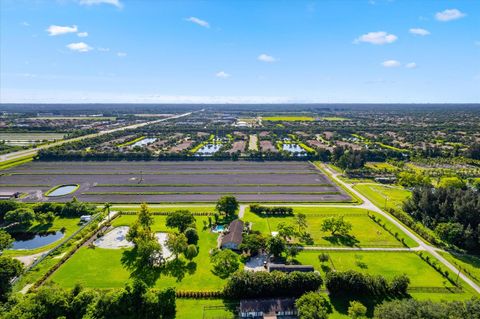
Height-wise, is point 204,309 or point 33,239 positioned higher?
point 33,239

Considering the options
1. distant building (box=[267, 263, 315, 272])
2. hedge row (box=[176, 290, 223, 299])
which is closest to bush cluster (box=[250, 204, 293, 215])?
distant building (box=[267, 263, 315, 272])

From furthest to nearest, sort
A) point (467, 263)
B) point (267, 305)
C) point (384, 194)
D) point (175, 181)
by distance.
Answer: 1. point (175, 181)
2. point (384, 194)
3. point (467, 263)
4. point (267, 305)

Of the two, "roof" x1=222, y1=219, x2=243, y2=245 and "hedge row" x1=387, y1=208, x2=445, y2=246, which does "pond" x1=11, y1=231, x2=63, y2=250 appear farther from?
"hedge row" x1=387, y1=208, x2=445, y2=246

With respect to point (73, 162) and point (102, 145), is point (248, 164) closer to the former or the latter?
point (73, 162)

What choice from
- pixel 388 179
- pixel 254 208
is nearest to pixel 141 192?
pixel 254 208

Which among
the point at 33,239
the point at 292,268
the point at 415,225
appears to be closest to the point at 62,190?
the point at 33,239

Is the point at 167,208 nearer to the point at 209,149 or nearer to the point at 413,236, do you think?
the point at 413,236
